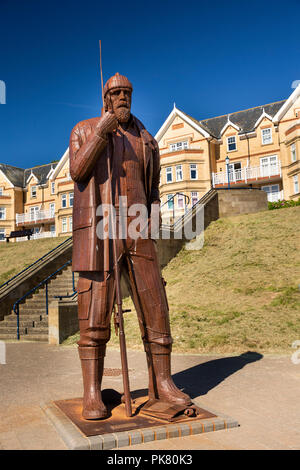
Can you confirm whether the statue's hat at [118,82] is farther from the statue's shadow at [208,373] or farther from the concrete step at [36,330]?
the concrete step at [36,330]

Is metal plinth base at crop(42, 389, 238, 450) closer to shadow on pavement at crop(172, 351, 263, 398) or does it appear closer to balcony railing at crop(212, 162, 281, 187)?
shadow on pavement at crop(172, 351, 263, 398)

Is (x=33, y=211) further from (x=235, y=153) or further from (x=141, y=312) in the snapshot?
(x=141, y=312)

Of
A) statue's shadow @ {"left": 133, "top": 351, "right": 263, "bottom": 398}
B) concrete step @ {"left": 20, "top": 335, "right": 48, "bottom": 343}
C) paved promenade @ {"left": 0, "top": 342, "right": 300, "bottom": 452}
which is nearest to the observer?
paved promenade @ {"left": 0, "top": 342, "right": 300, "bottom": 452}

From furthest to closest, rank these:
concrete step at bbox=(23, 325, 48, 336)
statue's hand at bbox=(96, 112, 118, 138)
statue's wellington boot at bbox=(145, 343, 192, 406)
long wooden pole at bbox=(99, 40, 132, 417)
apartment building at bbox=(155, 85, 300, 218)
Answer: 1. apartment building at bbox=(155, 85, 300, 218)
2. concrete step at bbox=(23, 325, 48, 336)
3. statue's wellington boot at bbox=(145, 343, 192, 406)
4. statue's hand at bbox=(96, 112, 118, 138)
5. long wooden pole at bbox=(99, 40, 132, 417)

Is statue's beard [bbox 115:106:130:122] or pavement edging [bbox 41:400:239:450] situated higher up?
statue's beard [bbox 115:106:130:122]

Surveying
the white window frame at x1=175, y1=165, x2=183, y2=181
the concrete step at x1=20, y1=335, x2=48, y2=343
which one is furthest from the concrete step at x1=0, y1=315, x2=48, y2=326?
the white window frame at x1=175, y1=165, x2=183, y2=181

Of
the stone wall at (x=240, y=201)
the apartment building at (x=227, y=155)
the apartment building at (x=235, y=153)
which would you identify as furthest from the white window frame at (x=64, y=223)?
the stone wall at (x=240, y=201)

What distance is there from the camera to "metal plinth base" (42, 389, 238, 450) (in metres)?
3.49

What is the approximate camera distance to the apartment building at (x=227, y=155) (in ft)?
122

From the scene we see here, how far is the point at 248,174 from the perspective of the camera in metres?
39.5

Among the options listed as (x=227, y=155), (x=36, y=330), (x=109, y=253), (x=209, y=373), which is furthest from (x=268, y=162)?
(x=109, y=253)

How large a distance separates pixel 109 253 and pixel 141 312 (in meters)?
0.71

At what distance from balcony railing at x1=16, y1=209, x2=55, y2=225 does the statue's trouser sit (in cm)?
4853
